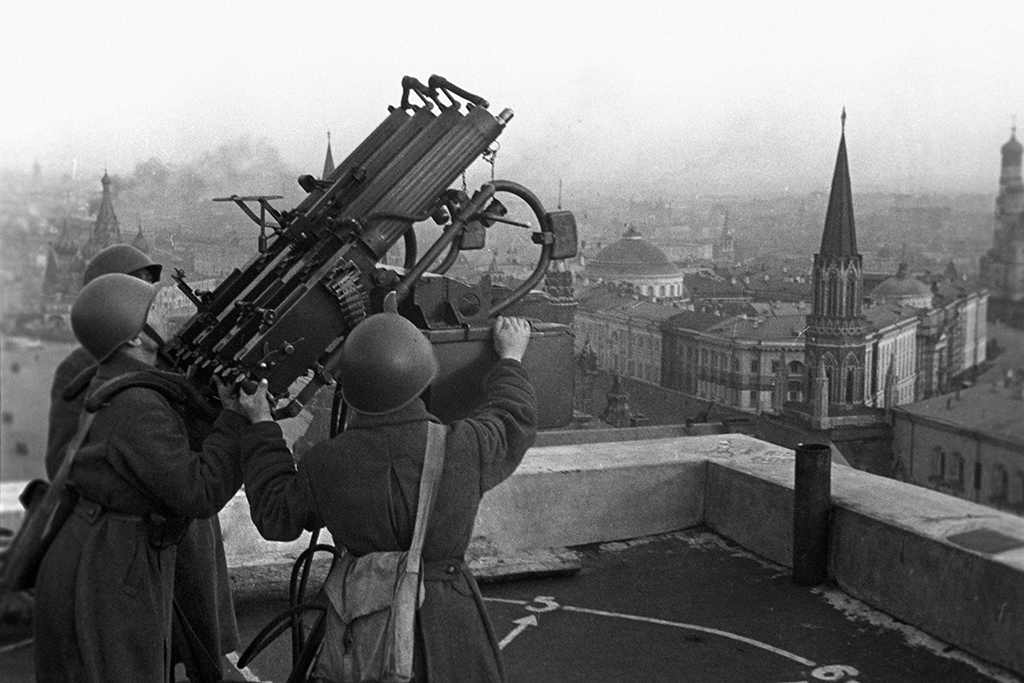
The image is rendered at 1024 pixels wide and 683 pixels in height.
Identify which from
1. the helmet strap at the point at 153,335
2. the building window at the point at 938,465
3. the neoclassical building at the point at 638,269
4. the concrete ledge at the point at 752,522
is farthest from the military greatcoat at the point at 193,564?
the neoclassical building at the point at 638,269

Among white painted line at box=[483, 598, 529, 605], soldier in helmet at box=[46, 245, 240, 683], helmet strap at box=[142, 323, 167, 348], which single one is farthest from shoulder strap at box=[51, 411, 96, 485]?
white painted line at box=[483, 598, 529, 605]

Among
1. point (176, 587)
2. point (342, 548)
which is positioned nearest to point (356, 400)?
point (342, 548)

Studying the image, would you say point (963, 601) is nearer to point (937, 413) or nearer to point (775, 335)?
point (937, 413)

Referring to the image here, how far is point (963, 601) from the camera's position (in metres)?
4.53

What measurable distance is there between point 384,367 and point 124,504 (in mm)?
902

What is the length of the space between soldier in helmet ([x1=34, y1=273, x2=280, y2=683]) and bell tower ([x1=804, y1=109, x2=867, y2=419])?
550 centimetres

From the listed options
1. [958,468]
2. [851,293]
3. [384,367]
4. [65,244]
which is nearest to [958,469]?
[958,468]

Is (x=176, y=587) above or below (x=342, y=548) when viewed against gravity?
below

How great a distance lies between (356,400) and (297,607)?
0.77m

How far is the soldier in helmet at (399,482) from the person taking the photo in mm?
2723

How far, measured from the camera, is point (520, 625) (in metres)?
5.12

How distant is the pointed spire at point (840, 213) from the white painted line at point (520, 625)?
3997mm

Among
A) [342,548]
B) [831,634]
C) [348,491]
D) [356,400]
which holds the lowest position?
[831,634]

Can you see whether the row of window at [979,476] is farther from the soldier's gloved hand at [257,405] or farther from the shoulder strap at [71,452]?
the shoulder strap at [71,452]
